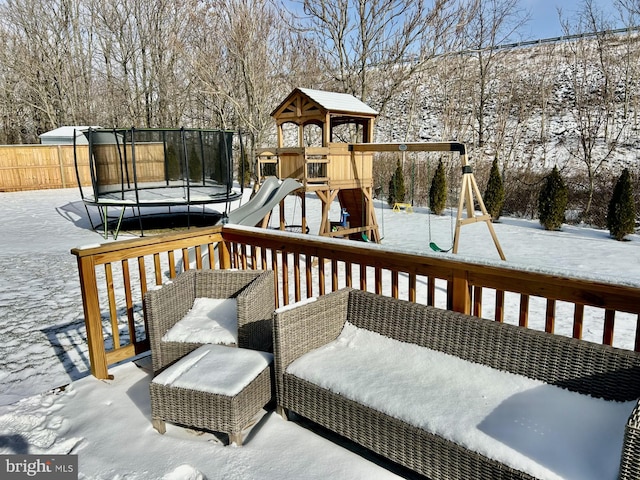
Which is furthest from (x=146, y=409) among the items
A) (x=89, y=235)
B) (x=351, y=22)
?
(x=351, y=22)

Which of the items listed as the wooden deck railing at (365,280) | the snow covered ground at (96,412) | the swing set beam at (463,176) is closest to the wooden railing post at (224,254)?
the wooden deck railing at (365,280)

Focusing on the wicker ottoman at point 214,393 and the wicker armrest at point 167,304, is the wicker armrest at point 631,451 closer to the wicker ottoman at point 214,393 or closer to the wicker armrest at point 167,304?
the wicker ottoman at point 214,393

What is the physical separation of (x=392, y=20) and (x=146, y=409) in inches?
596

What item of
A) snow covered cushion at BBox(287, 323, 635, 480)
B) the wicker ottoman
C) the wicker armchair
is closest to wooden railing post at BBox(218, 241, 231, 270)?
the wicker armchair

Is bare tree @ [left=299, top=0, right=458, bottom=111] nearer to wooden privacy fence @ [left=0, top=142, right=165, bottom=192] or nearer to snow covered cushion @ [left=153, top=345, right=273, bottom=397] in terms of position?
wooden privacy fence @ [left=0, top=142, right=165, bottom=192]

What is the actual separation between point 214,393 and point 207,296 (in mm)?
1163

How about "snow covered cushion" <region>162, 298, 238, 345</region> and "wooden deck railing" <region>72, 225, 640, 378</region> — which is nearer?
"wooden deck railing" <region>72, 225, 640, 378</region>

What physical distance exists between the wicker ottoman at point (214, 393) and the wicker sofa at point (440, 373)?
126mm

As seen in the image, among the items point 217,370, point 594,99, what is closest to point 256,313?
point 217,370

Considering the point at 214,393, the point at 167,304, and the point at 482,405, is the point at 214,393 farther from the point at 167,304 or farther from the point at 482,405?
the point at 482,405

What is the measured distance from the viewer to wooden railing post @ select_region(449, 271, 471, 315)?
2.36 metres

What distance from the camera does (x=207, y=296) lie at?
318 centimetres

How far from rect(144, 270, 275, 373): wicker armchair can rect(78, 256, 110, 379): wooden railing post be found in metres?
0.34

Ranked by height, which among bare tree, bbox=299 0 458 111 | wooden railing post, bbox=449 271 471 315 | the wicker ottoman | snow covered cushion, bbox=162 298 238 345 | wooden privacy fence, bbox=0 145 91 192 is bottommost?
the wicker ottoman
